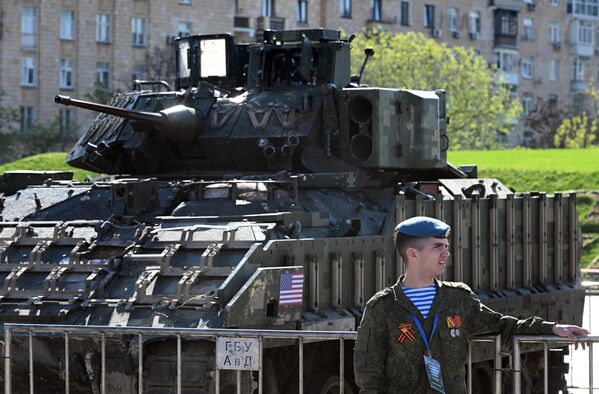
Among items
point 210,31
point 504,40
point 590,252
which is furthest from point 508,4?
point 590,252

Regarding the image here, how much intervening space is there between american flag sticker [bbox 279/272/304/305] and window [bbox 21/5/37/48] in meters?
49.1

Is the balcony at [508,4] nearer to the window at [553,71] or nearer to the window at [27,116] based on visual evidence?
the window at [553,71]

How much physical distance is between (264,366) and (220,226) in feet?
4.98

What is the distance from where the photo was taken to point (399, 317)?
33.3ft

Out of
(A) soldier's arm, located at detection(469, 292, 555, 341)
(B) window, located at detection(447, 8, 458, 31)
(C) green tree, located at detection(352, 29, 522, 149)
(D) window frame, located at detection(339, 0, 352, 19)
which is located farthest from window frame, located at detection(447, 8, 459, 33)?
(A) soldier's arm, located at detection(469, 292, 555, 341)

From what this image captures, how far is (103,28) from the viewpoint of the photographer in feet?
215

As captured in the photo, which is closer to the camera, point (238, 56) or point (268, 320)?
point (268, 320)

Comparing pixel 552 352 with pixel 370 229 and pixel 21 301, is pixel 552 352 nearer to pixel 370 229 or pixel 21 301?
pixel 370 229

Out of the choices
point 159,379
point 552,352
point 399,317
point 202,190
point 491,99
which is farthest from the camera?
point 491,99

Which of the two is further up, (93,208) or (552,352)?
(93,208)

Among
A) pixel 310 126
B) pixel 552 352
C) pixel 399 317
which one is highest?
pixel 310 126

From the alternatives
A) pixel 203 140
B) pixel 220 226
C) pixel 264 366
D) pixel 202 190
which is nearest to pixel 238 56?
pixel 203 140

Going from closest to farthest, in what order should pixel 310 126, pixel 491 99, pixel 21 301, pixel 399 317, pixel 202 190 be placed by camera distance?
pixel 399 317 < pixel 21 301 < pixel 202 190 < pixel 310 126 < pixel 491 99

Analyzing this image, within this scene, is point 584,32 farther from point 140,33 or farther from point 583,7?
point 140,33
